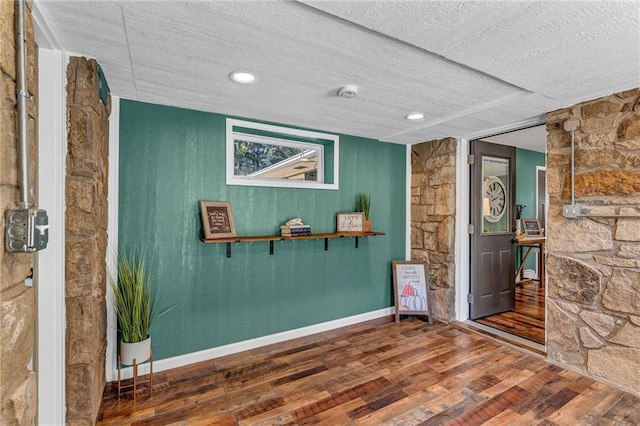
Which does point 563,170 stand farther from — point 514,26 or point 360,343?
point 360,343

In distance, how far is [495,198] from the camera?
12.8 feet

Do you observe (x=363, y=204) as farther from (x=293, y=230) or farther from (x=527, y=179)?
(x=527, y=179)

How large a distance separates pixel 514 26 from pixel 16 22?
1.96 metres

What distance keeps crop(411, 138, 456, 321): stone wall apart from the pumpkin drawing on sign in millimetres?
138

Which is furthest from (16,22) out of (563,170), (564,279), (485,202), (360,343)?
(485,202)

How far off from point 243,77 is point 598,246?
2750 mm

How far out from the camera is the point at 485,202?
382 centimetres

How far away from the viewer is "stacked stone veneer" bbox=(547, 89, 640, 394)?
2150mm

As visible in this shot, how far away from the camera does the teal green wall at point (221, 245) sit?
2.45 meters

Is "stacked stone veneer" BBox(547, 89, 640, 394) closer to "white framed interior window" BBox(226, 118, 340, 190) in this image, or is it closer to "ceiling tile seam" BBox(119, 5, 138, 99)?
"white framed interior window" BBox(226, 118, 340, 190)

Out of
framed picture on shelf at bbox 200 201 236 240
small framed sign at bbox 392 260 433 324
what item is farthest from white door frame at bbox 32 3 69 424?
small framed sign at bbox 392 260 433 324

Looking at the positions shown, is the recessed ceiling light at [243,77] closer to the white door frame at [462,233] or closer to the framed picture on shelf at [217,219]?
the framed picture on shelf at [217,219]

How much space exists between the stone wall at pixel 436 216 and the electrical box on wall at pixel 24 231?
3.39 metres

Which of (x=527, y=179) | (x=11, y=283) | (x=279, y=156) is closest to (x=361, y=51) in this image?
(x=279, y=156)
